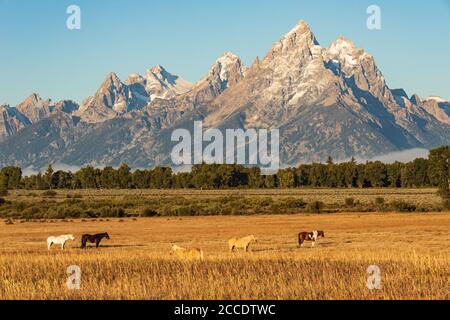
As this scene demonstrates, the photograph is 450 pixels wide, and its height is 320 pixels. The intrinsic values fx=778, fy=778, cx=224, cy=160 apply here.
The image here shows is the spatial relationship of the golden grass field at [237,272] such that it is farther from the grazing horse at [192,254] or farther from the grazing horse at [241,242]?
the grazing horse at [241,242]

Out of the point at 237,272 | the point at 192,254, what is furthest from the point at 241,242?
the point at 237,272

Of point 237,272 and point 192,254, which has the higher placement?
point 192,254

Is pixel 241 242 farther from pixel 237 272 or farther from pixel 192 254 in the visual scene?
pixel 237 272

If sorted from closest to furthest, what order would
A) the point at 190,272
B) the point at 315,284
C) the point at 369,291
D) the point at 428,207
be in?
the point at 369,291 → the point at 315,284 → the point at 190,272 → the point at 428,207

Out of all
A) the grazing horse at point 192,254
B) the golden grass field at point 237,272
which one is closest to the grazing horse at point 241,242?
the golden grass field at point 237,272

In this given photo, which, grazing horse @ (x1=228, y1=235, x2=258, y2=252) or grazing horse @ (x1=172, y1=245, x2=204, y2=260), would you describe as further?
grazing horse @ (x1=228, y1=235, x2=258, y2=252)

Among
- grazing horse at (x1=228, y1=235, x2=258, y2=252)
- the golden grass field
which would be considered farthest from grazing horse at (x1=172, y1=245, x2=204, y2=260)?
grazing horse at (x1=228, y1=235, x2=258, y2=252)

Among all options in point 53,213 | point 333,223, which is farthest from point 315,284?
point 53,213

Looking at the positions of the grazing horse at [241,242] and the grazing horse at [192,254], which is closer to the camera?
the grazing horse at [192,254]

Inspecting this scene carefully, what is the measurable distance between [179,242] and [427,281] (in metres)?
24.4

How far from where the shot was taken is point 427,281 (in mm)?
24078

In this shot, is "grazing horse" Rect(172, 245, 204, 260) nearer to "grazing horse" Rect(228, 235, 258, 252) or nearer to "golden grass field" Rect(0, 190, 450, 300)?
"golden grass field" Rect(0, 190, 450, 300)

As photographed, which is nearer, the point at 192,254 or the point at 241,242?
the point at 192,254
